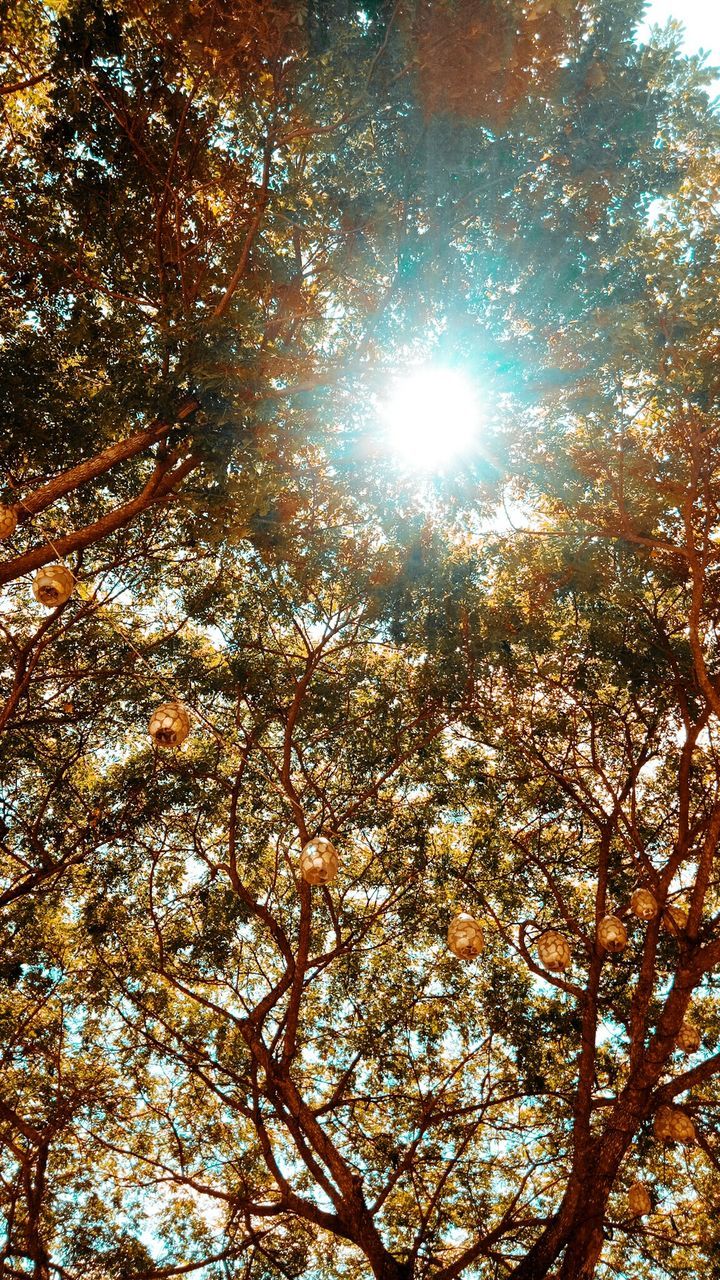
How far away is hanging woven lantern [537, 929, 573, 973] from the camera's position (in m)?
5.32

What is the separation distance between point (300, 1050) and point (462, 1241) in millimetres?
2927

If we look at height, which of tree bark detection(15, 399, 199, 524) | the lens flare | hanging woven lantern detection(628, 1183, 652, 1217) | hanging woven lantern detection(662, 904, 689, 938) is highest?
the lens flare

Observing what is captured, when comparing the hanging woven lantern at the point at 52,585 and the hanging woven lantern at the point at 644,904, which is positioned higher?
the hanging woven lantern at the point at 644,904

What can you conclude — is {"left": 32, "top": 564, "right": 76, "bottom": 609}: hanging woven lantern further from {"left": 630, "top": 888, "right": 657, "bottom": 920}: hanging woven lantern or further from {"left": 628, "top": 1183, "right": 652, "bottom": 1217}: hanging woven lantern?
{"left": 628, "top": 1183, "right": 652, "bottom": 1217}: hanging woven lantern

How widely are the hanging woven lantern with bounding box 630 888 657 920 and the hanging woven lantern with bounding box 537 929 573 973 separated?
632 millimetres

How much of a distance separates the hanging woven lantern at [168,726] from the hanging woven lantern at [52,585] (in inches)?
37.5

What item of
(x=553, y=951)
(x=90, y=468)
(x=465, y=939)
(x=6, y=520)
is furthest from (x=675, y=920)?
(x=6, y=520)

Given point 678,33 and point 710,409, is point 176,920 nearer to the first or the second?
point 710,409

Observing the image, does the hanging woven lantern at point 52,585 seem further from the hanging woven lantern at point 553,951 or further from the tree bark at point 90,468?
the hanging woven lantern at point 553,951

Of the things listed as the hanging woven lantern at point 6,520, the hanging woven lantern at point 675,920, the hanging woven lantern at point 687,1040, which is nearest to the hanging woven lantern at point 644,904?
the hanging woven lantern at point 675,920

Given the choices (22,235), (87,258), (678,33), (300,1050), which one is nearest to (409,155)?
(678,33)

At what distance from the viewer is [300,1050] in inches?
339

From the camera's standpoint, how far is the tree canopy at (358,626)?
5.01m

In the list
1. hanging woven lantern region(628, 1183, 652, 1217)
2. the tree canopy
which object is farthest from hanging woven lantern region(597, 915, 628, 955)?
hanging woven lantern region(628, 1183, 652, 1217)
